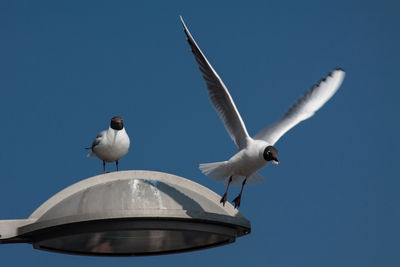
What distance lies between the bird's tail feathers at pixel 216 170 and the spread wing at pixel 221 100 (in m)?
0.37

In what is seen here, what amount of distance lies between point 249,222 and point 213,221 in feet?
1.98

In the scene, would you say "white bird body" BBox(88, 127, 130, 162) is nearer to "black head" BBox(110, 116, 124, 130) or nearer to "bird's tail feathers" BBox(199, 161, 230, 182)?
"black head" BBox(110, 116, 124, 130)

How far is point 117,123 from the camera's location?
11.3 metres

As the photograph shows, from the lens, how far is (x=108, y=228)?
21.9ft

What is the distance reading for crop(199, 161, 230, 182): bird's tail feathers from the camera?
964 centimetres

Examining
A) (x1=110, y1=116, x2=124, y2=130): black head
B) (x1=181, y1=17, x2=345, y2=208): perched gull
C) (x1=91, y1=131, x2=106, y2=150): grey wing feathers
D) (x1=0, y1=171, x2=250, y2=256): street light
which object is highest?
(x1=110, y1=116, x2=124, y2=130): black head

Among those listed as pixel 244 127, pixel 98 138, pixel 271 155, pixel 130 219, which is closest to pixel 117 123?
pixel 98 138

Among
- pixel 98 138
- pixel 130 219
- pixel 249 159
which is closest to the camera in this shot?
pixel 130 219

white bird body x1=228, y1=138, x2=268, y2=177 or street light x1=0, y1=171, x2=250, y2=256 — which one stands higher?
white bird body x1=228, y1=138, x2=268, y2=177

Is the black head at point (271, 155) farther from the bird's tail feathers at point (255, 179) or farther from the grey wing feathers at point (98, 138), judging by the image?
the grey wing feathers at point (98, 138)

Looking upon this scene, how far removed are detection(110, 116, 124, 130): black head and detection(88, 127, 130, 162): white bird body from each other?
0.06m

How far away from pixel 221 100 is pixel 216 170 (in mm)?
945

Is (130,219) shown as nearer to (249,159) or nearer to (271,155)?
(271,155)

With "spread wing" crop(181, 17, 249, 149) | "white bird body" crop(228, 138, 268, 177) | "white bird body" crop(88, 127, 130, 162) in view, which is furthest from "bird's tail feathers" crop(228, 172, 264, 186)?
"white bird body" crop(88, 127, 130, 162)
